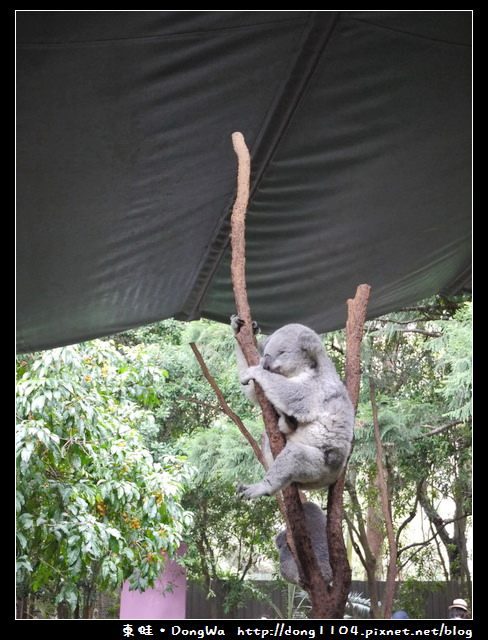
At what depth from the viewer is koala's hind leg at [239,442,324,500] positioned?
1502 mm

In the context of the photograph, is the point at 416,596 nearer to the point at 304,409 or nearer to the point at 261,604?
the point at 261,604

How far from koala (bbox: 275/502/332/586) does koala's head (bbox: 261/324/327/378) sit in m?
0.39

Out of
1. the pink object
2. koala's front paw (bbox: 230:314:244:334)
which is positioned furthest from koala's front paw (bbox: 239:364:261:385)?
the pink object

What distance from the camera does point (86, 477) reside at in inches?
160

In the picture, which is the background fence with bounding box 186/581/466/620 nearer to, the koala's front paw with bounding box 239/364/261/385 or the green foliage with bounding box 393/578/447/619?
the green foliage with bounding box 393/578/447/619

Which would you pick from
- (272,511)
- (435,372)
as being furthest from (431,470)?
(272,511)

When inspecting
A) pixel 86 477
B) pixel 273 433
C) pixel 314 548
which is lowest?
pixel 314 548

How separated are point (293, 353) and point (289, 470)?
35cm

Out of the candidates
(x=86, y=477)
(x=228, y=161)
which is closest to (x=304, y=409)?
(x=228, y=161)

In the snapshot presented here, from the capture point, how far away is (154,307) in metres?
2.85

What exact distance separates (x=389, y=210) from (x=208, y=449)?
15.0 feet

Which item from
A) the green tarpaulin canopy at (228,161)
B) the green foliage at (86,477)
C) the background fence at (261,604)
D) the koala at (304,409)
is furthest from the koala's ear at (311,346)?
the background fence at (261,604)

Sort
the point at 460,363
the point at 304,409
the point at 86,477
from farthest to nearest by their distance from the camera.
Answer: the point at 460,363
the point at 86,477
the point at 304,409
